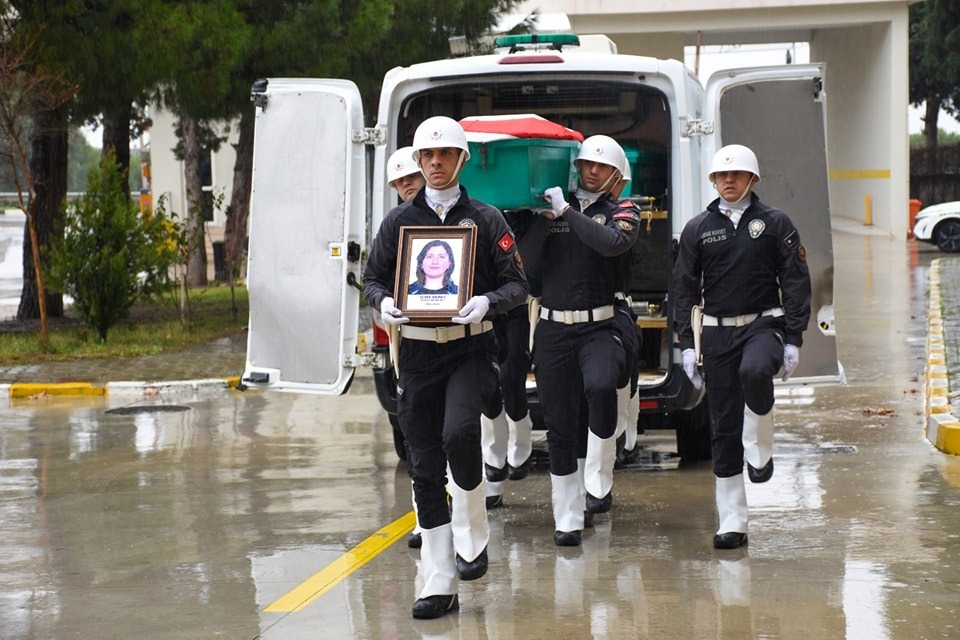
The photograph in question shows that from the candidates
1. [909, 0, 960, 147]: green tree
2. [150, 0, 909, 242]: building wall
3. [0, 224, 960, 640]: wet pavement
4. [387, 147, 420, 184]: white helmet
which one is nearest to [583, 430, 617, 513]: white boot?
[0, 224, 960, 640]: wet pavement

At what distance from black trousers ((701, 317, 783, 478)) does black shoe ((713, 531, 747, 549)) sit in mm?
317

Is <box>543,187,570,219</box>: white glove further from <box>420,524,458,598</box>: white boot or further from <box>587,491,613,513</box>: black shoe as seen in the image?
<box>420,524,458,598</box>: white boot

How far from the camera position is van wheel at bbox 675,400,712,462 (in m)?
9.55

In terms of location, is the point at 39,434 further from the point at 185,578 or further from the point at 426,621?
the point at 426,621

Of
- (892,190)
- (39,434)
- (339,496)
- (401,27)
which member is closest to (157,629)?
(339,496)

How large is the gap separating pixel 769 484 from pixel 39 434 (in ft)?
20.2

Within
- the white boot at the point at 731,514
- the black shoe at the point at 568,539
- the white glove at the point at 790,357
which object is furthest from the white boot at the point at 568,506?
the white glove at the point at 790,357

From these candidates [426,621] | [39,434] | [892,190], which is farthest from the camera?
[892,190]

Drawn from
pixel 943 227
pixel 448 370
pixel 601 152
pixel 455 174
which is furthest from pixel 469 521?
pixel 943 227

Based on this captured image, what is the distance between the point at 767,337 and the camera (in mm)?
7223

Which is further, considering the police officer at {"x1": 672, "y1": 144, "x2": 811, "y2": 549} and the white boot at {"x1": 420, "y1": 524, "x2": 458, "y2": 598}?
the police officer at {"x1": 672, "y1": 144, "x2": 811, "y2": 549}

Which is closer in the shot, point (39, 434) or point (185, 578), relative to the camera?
point (185, 578)

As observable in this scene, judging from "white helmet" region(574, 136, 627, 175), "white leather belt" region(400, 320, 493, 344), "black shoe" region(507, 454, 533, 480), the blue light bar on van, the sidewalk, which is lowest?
"black shoe" region(507, 454, 533, 480)

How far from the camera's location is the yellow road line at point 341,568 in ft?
20.6
